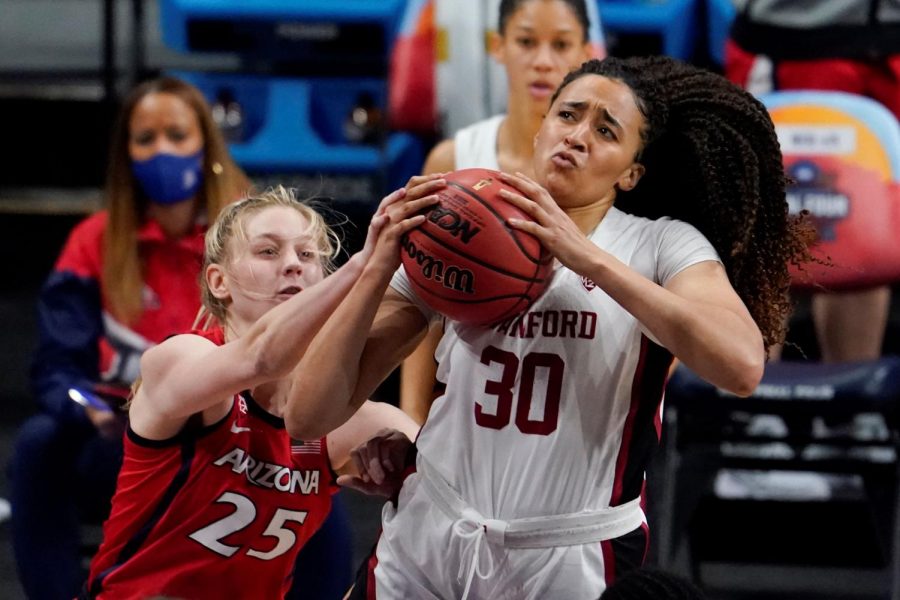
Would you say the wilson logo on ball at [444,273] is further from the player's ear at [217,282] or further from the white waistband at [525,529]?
the player's ear at [217,282]

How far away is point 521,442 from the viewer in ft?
8.09

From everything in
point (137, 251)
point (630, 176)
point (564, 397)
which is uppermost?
point (630, 176)

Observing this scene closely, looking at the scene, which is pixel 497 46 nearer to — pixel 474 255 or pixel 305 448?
pixel 305 448

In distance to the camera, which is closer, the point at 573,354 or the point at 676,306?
the point at 676,306

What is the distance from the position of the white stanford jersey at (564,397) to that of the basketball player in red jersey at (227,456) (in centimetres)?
49

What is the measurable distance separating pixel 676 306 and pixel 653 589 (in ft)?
1.50

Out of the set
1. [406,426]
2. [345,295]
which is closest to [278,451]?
[406,426]

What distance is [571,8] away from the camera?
13.7 feet

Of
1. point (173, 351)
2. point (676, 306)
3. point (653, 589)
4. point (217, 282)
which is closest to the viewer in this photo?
point (653, 589)

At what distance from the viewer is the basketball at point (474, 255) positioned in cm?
237

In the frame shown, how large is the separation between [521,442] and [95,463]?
75.9 inches

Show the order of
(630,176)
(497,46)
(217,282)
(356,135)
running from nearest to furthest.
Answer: (630,176), (217,282), (497,46), (356,135)

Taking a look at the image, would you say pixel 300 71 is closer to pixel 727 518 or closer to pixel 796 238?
pixel 727 518

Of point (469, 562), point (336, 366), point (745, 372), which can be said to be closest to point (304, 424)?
point (336, 366)
